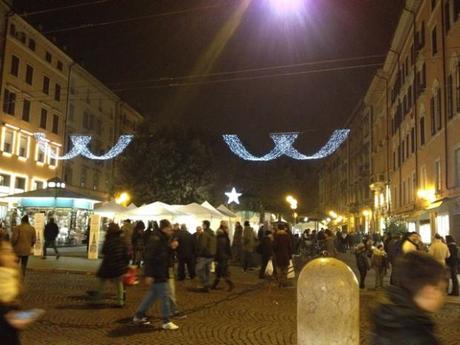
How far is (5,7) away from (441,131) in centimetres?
2995

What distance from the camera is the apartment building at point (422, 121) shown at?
24.2 metres

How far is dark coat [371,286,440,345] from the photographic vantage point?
2.94 metres

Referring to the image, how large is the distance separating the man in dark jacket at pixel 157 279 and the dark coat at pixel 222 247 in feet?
20.6

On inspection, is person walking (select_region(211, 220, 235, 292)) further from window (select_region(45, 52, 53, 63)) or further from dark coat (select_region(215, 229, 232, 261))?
window (select_region(45, 52, 53, 63))

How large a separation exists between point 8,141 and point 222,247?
29.7 m

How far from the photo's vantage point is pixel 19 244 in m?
15.3

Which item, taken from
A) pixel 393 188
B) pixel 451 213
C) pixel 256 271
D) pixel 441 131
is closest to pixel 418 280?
pixel 256 271

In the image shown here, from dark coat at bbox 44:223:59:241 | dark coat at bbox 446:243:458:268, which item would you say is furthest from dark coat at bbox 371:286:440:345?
dark coat at bbox 44:223:59:241

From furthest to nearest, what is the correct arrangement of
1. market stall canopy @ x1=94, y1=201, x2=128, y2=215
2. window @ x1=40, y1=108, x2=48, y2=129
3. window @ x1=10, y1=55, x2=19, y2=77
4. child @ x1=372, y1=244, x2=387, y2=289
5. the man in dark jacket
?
window @ x1=40, y1=108, x2=48, y2=129 → window @ x1=10, y1=55, x2=19, y2=77 → market stall canopy @ x1=94, y1=201, x2=128, y2=215 → child @ x1=372, y1=244, x2=387, y2=289 → the man in dark jacket

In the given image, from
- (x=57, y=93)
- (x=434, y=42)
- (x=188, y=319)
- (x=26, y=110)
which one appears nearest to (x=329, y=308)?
(x=188, y=319)

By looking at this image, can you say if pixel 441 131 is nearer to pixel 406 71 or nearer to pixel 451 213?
pixel 451 213

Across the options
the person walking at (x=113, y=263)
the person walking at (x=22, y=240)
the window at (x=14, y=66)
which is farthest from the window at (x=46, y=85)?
the person walking at (x=113, y=263)

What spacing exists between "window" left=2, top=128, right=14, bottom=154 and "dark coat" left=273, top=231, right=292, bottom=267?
28.9m

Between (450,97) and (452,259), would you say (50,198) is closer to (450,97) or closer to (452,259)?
(450,97)
